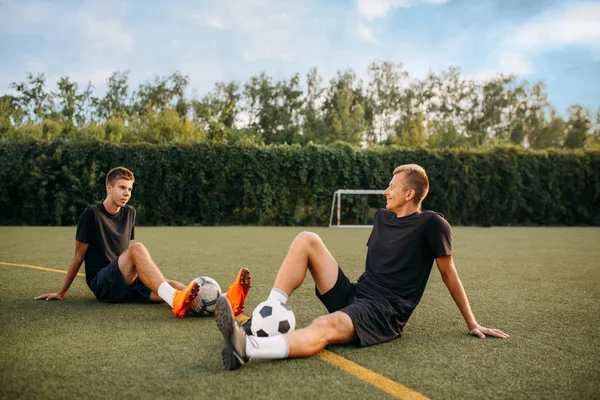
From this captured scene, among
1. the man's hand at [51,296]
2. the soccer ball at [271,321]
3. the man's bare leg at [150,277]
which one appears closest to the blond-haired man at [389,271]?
the soccer ball at [271,321]

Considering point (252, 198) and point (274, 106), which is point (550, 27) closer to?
point (252, 198)

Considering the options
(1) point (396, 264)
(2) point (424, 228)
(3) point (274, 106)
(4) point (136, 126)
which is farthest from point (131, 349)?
(3) point (274, 106)

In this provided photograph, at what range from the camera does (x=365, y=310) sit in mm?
3277

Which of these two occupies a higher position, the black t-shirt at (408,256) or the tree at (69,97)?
the tree at (69,97)

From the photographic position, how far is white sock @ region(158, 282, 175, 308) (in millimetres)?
4082

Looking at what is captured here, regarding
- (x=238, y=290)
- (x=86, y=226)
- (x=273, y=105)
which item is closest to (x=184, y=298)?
(x=238, y=290)

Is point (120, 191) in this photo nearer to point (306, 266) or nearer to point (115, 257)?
point (115, 257)

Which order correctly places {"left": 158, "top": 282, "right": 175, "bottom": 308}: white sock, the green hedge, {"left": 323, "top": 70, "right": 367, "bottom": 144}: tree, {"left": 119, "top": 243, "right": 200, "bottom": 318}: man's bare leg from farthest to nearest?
{"left": 323, "top": 70, "right": 367, "bottom": 144}: tree < the green hedge < {"left": 158, "top": 282, "right": 175, "bottom": 308}: white sock < {"left": 119, "top": 243, "right": 200, "bottom": 318}: man's bare leg

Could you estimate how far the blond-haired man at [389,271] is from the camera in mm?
3297

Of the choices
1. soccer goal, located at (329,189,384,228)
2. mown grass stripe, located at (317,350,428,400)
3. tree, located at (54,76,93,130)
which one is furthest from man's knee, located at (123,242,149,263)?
tree, located at (54,76,93,130)

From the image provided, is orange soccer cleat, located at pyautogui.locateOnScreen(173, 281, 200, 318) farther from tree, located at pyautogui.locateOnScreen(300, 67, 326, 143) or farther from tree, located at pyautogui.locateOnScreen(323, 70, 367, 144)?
tree, located at pyautogui.locateOnScreen(300, 67, 326, 143)

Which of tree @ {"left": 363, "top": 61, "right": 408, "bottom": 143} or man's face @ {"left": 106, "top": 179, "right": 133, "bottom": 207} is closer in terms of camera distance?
man's face @ {"left": 106, "top": 179, "right": 133, "bottom": 207}

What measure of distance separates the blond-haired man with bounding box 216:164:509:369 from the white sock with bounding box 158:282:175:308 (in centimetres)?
114

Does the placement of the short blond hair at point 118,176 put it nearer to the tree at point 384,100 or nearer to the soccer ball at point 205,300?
the soccer ball at point 205,300
